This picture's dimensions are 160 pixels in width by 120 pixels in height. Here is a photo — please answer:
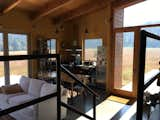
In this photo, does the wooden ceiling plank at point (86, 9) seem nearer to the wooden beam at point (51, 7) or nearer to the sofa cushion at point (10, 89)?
the wooden beam at point (51, 7)

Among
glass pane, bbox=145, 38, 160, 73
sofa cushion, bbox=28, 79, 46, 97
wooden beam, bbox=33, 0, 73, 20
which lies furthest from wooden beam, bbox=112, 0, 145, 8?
sofa cushion, bbox=28, 79, 46, 97

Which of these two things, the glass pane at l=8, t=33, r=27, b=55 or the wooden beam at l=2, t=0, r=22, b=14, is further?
the glass pane at l=8, t=33, r=27, b=55

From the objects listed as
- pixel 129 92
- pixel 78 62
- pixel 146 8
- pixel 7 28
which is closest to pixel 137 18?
pixel 146 8

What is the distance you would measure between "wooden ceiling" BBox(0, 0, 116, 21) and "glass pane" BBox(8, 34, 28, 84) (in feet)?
3.12

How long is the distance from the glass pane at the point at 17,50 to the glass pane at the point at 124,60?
135 inches

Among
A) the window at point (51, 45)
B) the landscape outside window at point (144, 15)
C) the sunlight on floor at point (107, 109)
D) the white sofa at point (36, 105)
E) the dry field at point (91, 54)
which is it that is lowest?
the sunlight on floor at point (107, 109)

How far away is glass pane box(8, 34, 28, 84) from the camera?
5908 mm

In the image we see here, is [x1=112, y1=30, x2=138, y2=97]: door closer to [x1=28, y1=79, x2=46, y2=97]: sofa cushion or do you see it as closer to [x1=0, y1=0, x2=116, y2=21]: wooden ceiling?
[x1=0, y1=0, x2=116, y2=21]: wooden ceiling

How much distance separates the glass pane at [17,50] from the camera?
5908 millimetres

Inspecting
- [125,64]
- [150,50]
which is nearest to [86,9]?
[125,64]

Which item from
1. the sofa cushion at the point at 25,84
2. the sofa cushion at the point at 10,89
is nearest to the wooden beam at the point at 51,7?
the sofa cushion at the point at 25,84

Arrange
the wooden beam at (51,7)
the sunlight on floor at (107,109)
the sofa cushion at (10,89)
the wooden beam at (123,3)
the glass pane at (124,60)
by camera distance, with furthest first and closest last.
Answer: the glass pane at (124,60), the wooden beam at (123,3), the wooden beam at (51,7), the sofa cushion at (10,89), the sunlight on floor at (107,109)

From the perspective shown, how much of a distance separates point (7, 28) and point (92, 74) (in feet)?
12.0

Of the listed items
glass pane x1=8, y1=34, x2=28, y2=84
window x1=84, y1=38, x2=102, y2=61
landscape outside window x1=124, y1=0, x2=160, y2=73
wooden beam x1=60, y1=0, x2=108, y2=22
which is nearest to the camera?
landscape outside window x1=124, y1=0, x2=160, y2=73
